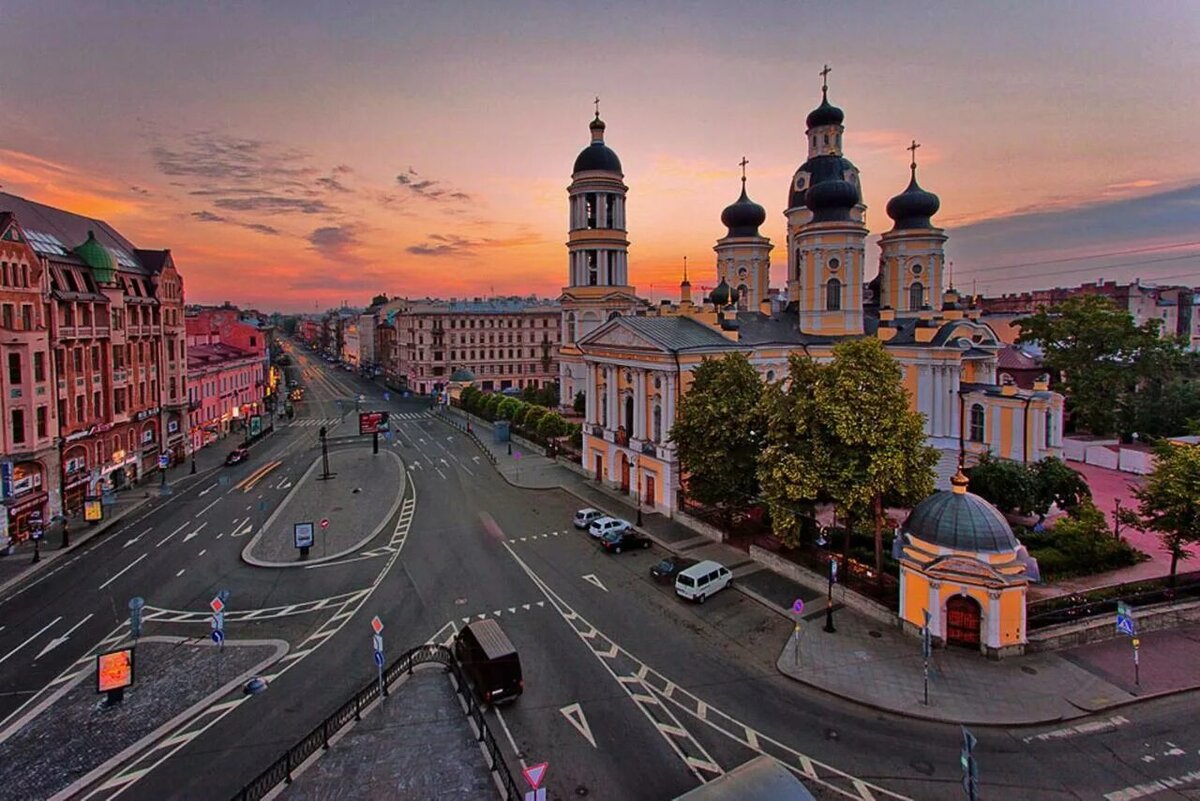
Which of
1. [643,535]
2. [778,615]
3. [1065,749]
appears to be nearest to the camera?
[1065,749]

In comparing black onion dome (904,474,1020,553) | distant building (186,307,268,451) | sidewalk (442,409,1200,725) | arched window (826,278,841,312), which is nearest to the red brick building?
distant building (186,307,268,451)

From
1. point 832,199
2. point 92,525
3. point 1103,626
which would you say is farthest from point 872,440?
point 92,525

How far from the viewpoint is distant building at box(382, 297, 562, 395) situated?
111 m

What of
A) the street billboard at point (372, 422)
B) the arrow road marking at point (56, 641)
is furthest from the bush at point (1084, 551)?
the street billboard at point (372, 422)

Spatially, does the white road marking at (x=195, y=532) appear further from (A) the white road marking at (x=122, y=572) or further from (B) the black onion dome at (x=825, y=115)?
(B) the black onion dome at (x=825, y=115)

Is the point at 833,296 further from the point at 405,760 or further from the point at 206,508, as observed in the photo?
the point at 206,508

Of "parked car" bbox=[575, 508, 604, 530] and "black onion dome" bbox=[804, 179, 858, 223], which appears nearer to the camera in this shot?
"parked car" bbox=[575, 508, 604, 530]

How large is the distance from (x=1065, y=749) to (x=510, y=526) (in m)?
28.9

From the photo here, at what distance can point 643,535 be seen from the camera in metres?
36.5

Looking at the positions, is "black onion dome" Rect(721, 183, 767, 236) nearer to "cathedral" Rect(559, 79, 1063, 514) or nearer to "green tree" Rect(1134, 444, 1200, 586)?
"cathedral" Rect(559, 79, 1063, 514)

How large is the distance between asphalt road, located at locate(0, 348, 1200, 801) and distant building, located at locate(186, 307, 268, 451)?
2675cm

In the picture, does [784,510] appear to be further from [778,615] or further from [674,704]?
[674,704]

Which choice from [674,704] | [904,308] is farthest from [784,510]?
[904,308]

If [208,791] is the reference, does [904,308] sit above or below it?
above
